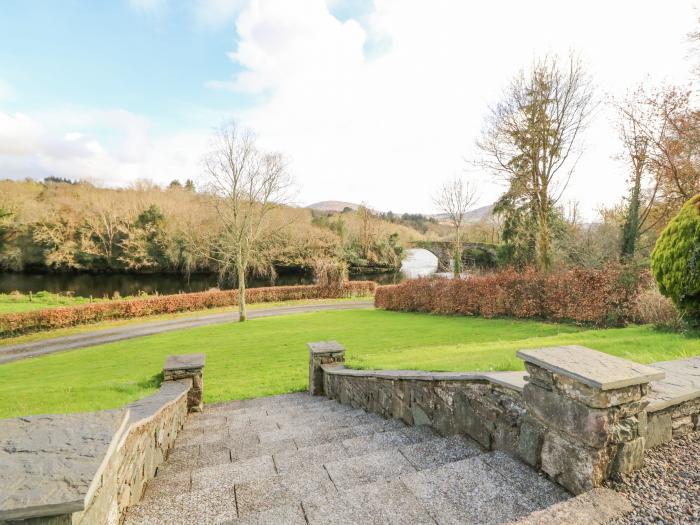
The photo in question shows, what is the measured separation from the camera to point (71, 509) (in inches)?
50.3

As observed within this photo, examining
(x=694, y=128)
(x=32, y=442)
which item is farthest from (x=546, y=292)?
(x=32, y=442)

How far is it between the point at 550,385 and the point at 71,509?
8.07ft

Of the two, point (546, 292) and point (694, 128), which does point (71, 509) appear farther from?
point (694, 128)

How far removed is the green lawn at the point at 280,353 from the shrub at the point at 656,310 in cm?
52

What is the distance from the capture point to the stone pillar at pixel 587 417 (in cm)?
207

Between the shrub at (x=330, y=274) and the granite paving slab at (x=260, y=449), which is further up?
the shrub at (x=330, y=274)

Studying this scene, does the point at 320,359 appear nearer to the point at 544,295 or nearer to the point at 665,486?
the point at 665,486

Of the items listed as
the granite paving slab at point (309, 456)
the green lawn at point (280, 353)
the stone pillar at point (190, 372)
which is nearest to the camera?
the granite paving slab at point (309, 456)

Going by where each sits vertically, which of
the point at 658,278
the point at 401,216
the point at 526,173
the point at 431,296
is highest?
the point at 401,216

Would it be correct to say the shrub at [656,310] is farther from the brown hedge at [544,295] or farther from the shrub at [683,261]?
the shrub at [683,261]

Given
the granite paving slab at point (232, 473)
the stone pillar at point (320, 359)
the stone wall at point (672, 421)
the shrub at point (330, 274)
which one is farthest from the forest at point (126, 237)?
the stone wall at point (672, 421)

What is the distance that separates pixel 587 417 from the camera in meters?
2.09

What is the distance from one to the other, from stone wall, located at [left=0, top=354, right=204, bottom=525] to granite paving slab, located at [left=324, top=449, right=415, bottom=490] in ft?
4.49

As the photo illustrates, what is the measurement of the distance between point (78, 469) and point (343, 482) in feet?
5.58
